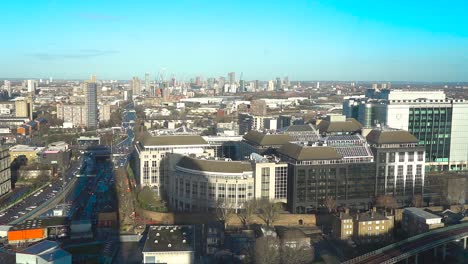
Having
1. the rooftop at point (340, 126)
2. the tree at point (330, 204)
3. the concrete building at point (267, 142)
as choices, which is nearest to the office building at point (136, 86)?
the rooftop at point (340, 126)

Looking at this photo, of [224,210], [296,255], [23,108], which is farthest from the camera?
[23,108]

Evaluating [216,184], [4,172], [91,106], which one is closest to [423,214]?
[216,184]

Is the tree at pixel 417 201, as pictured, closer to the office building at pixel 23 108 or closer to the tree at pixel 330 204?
the tree at pixel 330 204

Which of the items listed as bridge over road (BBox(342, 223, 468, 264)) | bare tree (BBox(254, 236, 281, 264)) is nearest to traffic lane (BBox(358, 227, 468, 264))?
bridge over road (BBox(342, 223, 468, 264))

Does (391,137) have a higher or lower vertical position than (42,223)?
higher

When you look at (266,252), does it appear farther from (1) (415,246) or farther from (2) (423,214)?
(2) (423,214)
